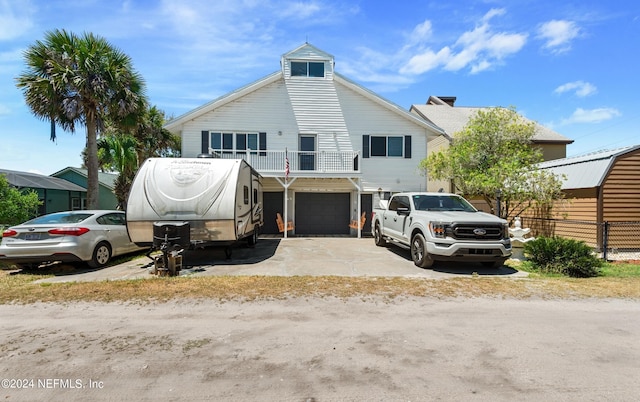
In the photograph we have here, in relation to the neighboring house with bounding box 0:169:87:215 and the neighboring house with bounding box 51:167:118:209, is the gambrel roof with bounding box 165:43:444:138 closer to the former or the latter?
the neighboring house with bounding box 0:169:87:215

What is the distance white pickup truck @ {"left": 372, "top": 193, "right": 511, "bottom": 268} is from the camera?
8.14 m

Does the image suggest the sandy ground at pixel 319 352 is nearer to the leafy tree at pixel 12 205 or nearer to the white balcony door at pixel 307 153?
the leafy tree at pixel 12 205

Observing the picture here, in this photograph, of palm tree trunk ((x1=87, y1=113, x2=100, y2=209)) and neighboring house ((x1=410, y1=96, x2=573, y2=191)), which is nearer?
palm tree trunk ((x1=87, y1=113, x2=100, y2=209))

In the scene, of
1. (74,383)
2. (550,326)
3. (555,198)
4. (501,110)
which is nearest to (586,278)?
(550,326)

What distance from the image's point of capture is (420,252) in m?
8.91

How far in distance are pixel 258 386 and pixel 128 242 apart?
8.39m

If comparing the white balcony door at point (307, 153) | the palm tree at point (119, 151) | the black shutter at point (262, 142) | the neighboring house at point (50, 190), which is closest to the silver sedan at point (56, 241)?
the black shutter at point (262, 142)

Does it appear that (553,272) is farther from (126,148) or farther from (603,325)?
(126,148)

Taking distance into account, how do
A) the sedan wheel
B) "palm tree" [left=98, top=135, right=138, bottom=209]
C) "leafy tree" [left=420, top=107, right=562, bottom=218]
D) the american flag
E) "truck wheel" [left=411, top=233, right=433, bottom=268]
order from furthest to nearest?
1. "palm tree" [left=98, top=135, right=138, bottom=209]
2. the american flag
3. "leafy tree" [left=420, top=107, right=562, bottom=218]
4. "truck wheel" [left=411, top=233, right=433, bottom=268]
5. the sedan wheel

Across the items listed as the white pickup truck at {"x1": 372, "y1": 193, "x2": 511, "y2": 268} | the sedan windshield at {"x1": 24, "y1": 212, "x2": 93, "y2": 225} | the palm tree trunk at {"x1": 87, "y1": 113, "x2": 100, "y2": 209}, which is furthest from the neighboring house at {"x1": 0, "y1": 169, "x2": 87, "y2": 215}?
the white pickup truck at {"x1": 372, "y1": 193, "x2": 511, "y2": 268}

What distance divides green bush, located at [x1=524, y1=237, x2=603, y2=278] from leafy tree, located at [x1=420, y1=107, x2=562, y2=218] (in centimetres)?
299

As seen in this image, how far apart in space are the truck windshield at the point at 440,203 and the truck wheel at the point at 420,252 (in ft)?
3.51

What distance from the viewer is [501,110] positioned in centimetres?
1299

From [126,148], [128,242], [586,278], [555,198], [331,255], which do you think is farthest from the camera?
[126,148]
